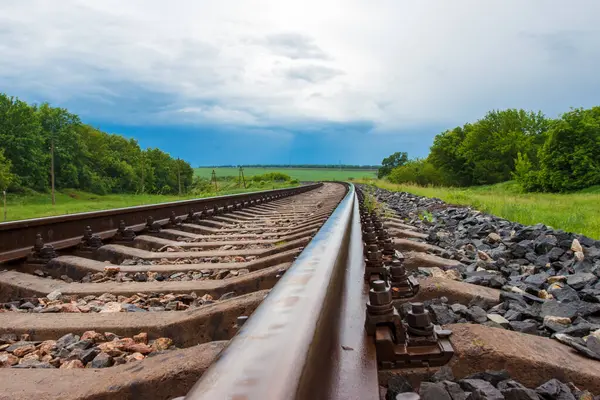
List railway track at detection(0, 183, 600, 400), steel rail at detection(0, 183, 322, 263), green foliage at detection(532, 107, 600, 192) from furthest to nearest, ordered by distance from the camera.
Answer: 1. green foliage at detection(532, 107, 600, 192)
2. steel rail at detection(0, 183, 322, 263)
3. railway track at detection(0, 183, 600, 400)

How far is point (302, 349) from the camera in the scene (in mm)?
858

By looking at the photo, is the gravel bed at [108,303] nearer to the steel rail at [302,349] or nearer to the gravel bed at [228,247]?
the steel rail at [302,349]

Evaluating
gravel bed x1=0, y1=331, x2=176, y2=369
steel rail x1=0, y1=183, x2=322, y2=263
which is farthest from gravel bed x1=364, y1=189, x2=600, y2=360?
steel rail x1=0, y1=183, x2=322, y2=263

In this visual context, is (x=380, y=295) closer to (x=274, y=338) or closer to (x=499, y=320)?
(x=274, y=338)

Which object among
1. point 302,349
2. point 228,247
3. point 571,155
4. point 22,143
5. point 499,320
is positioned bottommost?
point 228,247

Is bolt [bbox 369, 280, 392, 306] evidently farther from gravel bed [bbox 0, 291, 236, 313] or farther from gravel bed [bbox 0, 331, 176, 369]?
gravel bed [bbox 0, 291, 236, 313]

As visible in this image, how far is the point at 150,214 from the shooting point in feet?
18.7

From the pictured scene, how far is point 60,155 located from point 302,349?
54.9 m

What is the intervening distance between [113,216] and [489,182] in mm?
59183

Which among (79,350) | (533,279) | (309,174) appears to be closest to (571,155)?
(533,279)

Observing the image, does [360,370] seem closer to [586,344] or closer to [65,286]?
[586,344]

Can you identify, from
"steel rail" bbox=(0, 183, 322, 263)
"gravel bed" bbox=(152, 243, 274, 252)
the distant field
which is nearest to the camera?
"steel rail" bbox=(0, 183, 322, 263)

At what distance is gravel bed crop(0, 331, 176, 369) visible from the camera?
160 cm

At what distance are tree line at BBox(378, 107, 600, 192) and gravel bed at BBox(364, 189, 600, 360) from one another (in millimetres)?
37916
